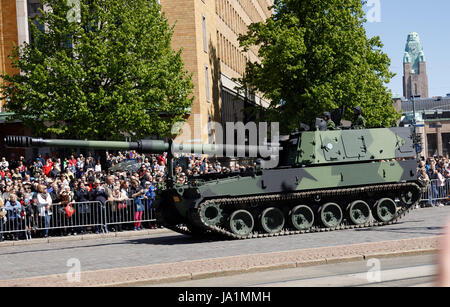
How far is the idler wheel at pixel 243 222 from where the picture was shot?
16009 mm

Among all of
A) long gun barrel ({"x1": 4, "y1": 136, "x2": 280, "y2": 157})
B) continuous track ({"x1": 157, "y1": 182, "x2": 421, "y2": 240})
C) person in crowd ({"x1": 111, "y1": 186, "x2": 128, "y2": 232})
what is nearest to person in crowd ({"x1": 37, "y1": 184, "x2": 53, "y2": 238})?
person in crowd ({"x1": 111, "y1": 186, "x2": 128, "y2": 232})

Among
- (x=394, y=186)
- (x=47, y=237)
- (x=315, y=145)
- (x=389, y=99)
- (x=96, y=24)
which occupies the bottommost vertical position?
(x=47, y=237)

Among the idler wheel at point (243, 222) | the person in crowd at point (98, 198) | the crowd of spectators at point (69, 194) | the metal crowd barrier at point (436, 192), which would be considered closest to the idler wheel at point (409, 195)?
the idler wheel at point (243, 222)

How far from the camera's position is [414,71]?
7013 inches

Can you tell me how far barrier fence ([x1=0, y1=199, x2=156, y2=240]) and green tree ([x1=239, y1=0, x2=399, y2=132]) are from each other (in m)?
18.4

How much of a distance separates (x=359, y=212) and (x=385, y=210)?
88cm

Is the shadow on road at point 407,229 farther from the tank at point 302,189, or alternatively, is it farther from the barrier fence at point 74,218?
the barrier fence at point 74,218

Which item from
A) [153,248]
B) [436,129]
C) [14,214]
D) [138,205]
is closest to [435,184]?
[138,205]

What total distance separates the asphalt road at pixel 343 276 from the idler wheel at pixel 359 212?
247 inches

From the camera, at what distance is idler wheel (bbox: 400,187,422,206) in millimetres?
18141

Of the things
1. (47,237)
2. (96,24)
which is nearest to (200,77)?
(96,24)

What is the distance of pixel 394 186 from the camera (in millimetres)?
17797
